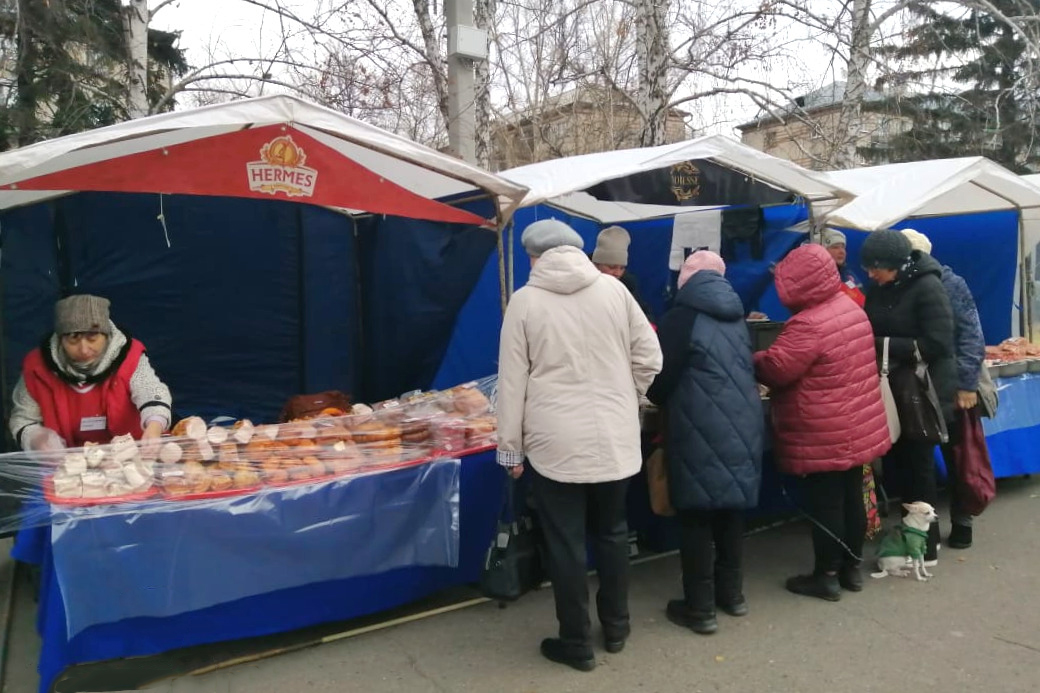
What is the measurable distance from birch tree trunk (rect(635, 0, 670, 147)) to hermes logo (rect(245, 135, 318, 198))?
18.3ft

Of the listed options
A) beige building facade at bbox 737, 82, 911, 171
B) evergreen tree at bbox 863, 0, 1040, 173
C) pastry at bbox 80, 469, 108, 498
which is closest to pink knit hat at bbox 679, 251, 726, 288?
pastry at bbox 80, 469, 108, 498

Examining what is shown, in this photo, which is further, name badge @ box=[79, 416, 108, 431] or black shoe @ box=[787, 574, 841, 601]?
black shoe @ box=[787, 574, 841, 601]

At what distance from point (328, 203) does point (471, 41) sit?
2953 millimetres

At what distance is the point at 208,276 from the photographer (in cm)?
546

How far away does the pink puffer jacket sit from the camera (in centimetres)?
354

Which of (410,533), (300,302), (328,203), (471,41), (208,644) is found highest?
(471,41)

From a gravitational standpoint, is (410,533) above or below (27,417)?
below

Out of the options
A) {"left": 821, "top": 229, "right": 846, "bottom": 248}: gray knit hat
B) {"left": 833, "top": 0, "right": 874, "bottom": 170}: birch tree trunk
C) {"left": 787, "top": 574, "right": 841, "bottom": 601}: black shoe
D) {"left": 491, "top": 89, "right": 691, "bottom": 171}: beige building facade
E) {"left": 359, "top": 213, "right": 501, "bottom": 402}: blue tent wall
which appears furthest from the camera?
{"left": 491, "top": 89, "right": 691, "bottom": 171}: beige building facade

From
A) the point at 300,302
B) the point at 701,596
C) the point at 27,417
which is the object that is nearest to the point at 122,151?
the point at 27,417

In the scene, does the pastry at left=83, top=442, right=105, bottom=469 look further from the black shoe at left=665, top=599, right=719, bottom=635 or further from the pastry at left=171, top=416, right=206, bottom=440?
the black shoe at left=665, top=599, right=719, bottom=635

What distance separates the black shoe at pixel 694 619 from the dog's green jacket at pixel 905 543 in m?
1.22

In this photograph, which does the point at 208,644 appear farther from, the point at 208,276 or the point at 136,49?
the point at 136,49

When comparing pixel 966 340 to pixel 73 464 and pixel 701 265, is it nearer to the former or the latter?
pixel 701 265

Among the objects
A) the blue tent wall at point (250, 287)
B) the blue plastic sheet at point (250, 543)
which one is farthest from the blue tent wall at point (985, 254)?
the blue plastic sheet at point (250, 543)
